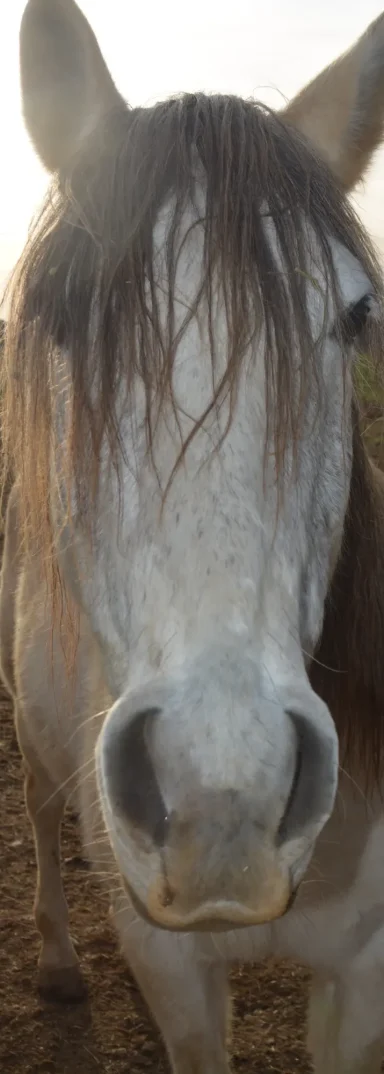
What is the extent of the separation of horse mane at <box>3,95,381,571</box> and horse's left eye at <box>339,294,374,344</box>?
0.05 m

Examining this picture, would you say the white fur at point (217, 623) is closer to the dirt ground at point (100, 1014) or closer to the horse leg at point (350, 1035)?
the horse leg at point (350, 1035)

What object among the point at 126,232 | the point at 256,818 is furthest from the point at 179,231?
the point at 256,818

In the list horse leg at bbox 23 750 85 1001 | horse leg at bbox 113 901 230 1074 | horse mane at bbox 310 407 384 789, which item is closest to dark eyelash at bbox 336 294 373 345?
horse mane at bbox 310 407 384 789

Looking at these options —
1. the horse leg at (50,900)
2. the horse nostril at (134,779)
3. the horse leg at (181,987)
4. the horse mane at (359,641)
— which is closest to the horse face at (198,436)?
the horse nostril at (134,779)

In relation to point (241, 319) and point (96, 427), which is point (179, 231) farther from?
point (96, 427)

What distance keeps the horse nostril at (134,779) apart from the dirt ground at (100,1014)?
4.88ft

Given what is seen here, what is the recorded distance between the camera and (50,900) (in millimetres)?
3172

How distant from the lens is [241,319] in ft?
4.22

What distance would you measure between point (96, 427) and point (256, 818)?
656 millimetres

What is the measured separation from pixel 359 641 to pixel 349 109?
1.16 m

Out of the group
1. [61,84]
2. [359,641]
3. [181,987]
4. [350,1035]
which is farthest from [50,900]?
[61,84]

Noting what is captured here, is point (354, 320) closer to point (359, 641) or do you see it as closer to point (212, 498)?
point (212, 498)

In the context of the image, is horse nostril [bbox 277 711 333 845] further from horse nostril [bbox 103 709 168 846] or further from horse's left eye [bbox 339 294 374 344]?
horse's left eye [bbox 339 294 374 344]

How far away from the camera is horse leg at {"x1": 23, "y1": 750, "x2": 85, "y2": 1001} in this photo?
3037mm
